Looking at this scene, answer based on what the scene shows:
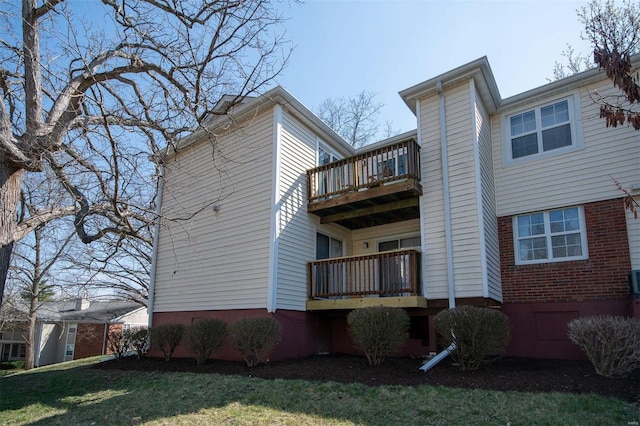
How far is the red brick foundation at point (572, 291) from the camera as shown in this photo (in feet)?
29.5

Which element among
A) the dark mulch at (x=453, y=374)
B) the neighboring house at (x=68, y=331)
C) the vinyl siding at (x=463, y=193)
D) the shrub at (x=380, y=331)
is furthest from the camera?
the neighboring house at (x=68, y=331)

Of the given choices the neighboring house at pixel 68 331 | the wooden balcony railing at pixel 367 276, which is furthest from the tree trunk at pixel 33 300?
the wooden balcony railing at pixel 367 276

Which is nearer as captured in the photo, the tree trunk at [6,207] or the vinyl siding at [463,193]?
the tree trunk at [6,207]

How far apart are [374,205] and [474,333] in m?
5.00

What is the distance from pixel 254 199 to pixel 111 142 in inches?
186

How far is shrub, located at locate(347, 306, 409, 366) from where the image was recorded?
26.1ft

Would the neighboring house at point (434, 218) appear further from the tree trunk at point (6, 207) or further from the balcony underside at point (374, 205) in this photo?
the tree trunk at point (6, 207)

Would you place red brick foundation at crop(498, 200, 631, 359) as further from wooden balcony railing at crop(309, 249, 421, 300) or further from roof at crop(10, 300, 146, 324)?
roof at crop(10, 300, 146, 324)

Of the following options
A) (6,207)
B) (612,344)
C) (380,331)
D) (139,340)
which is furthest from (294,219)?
(612,344)

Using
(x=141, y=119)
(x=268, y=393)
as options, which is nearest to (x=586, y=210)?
(x=268, y=393)

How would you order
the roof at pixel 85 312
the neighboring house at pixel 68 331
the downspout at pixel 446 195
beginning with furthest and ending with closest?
the roof at pixel 85 312 < the neighboring house at pixel 68 331 < the downspout at pixel 446 195

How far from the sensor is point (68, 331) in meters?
27.7

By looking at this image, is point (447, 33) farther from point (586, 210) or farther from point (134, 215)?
point (134, 215)

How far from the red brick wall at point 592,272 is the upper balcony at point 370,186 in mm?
3234
